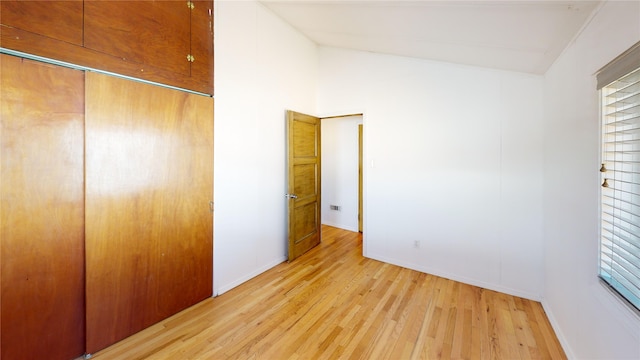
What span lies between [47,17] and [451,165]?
141 inches

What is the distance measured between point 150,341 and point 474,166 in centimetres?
343

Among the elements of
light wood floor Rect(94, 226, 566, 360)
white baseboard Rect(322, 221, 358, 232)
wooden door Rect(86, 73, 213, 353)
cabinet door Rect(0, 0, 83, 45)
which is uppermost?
cabinet door Rect(0, 0, 83, 45)

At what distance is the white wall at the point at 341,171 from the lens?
4910 mm

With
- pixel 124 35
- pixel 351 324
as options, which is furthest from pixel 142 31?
pixel 351 324

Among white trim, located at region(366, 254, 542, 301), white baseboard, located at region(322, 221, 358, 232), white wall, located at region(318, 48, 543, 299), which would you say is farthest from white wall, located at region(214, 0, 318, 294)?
white baseboard, located at region(322, 221, 358, 232)

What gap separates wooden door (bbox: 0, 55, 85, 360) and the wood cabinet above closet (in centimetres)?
15

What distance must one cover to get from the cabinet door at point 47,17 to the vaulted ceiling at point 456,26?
6.05 feet

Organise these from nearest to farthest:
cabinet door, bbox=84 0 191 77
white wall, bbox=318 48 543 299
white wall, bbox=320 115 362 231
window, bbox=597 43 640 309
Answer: window, bbox=597 43 640 309, cabinet door, bbox=84 0 191 77, white wall, bbox=318 48 543 299, white wall, bbox=320 115 362 231

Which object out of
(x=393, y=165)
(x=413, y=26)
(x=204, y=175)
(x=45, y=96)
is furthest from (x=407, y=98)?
(x=45, y=96)

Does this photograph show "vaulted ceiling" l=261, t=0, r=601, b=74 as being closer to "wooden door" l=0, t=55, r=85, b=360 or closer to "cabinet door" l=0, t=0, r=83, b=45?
"cabinet door" l=0, t=0, r=83, b=45

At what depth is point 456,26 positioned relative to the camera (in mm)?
1972

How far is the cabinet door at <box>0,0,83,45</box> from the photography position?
4.71 feet

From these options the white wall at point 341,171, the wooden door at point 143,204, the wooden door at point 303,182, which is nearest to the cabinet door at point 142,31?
the wooden door at point 143,204

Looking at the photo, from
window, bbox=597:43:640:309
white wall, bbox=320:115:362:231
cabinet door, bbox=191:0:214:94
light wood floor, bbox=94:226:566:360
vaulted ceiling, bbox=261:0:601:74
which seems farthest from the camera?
white wall, bbox=320:115:362:231
